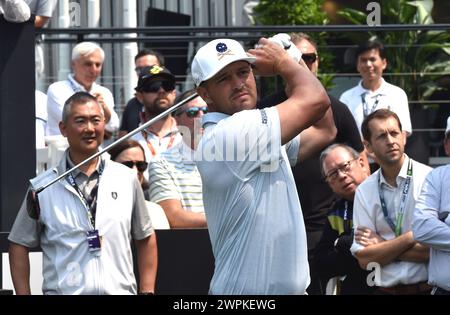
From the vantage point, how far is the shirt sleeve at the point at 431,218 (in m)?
7.26

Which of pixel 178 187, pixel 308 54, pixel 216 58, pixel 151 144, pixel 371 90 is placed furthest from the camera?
pixel 371 90

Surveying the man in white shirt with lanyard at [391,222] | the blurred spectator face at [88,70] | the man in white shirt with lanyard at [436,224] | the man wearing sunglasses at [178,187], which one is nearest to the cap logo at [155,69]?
the blurred spectator face at [88,70]

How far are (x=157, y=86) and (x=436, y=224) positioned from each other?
301cm

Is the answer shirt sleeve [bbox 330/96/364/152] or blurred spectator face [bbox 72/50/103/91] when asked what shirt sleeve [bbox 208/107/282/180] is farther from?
blurred spectator face [bbox 72/50/103/91]

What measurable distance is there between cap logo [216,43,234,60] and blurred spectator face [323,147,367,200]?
2.58 m

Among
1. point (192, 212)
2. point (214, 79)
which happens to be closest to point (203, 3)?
point (192, 212)

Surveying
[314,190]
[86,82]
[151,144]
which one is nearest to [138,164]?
[151,144]

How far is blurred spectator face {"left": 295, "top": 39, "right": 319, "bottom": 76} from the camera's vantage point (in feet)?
28.5

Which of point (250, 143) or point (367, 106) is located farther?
point (367, 106)

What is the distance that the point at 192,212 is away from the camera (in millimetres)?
8523

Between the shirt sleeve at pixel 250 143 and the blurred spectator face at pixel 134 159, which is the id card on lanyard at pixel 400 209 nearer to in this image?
the blurred spectator face at pixel 134 159

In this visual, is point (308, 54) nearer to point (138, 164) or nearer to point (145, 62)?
point (138, 164)

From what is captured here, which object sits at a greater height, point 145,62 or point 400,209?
point 145,62

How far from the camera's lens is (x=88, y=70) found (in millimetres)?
10008
